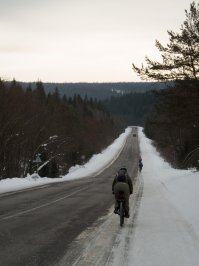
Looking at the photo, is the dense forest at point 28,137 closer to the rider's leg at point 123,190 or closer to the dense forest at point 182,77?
the dense forest at point 182,77

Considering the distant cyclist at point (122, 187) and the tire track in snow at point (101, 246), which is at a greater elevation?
the distant cyclist at point (122, 187)

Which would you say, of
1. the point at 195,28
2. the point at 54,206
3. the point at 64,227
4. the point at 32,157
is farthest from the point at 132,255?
the point at 32,157

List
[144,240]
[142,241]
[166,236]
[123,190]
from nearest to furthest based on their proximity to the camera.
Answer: [142,241] < [144,240] < [166,236] < [123,190]

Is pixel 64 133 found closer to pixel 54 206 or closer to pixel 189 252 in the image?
pixel 54 206

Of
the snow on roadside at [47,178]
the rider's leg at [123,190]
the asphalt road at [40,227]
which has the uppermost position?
the rider's leg at [123,190]

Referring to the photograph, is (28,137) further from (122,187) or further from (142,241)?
(142,241)

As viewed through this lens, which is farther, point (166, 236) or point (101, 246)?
point (166, 236)

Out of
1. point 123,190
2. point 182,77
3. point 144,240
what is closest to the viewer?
point 144,240

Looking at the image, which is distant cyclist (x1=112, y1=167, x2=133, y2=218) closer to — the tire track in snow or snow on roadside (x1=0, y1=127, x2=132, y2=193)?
the tire track in snow

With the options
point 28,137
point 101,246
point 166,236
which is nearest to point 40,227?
point 101,246

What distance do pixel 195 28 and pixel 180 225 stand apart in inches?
971

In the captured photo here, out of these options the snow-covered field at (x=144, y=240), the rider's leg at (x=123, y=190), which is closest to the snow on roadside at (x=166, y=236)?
the snow-covered field at (x=144, y=240)

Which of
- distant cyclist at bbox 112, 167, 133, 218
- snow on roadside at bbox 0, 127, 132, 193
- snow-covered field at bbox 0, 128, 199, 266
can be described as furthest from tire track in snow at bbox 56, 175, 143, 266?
snow on roadside at bbox 0, 127, 132, 193

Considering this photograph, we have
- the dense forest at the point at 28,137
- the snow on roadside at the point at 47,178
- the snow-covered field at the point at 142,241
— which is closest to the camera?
the snow-covered field at the point at 142,241
